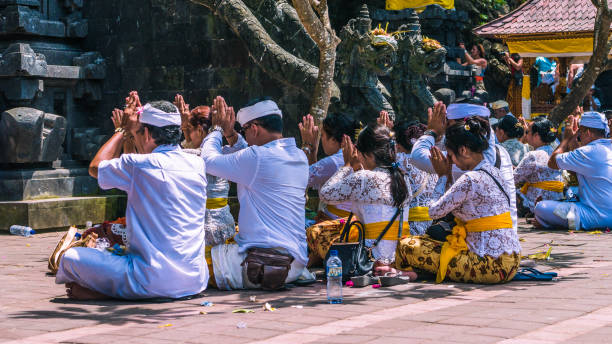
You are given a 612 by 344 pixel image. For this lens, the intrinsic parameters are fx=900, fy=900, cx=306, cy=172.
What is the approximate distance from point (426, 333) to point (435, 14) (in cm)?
1305

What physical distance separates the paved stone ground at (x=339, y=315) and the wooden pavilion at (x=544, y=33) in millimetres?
14290

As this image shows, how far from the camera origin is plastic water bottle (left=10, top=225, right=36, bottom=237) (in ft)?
37.5

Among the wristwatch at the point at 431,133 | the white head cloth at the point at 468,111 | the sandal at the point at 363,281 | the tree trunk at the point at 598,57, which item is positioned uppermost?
the tree trunk at the point at 598,57

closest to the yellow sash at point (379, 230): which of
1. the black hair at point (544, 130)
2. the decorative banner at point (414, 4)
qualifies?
the black hair at point (544, 130)

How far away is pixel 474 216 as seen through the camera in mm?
7727

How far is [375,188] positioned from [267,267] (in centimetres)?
126

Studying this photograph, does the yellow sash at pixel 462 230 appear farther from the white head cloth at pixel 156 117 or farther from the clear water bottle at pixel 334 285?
the white head cloth at pixel 156 117

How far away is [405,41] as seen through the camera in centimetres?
1376

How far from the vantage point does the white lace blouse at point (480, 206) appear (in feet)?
24.9

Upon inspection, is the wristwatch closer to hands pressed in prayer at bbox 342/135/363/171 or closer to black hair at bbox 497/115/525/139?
hands pressed in prayer at bbox 342/135/363/171

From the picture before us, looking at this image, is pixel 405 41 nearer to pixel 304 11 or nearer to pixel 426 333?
pixel 304 11

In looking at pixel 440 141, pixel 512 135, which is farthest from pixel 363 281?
pixel 512 135

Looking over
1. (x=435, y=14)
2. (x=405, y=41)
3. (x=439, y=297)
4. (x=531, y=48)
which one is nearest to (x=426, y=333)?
(x=439, y=297)

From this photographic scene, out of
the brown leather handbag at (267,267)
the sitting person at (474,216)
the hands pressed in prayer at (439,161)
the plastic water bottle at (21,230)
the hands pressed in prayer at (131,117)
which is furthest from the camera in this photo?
the plastic water bottle at (21,230)
